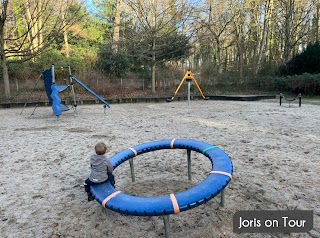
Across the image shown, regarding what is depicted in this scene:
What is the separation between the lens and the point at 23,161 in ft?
14.8

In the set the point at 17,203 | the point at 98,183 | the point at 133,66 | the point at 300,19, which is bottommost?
the point at 17,203

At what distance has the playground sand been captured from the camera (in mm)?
2496

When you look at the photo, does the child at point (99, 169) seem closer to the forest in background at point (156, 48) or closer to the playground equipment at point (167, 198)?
the playground equipment at point (167, 198)

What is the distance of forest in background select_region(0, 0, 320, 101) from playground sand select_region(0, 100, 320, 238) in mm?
10730

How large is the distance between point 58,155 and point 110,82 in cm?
1421

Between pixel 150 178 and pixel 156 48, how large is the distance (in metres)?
15.7

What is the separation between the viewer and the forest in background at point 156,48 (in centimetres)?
1656

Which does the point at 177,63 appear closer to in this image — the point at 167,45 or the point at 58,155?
the point at 167,45

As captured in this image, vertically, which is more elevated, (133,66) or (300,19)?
(300,19)

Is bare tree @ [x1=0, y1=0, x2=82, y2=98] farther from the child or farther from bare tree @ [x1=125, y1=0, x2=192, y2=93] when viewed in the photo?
the child

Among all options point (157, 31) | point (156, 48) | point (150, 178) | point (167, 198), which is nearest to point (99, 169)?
point (167, 198)

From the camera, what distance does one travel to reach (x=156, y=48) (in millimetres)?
18109

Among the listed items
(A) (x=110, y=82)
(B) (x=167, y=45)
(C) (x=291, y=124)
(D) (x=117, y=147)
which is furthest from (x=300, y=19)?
(D) (x=117, y=147)

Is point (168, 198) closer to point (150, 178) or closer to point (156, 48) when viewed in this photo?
point (150, 178)
